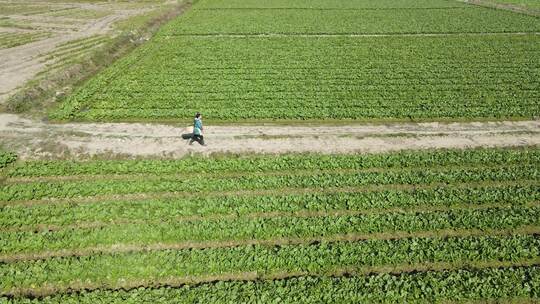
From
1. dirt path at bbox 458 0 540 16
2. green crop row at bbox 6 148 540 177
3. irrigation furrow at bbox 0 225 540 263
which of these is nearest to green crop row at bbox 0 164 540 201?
green crop row at bbox 6 148 540 177

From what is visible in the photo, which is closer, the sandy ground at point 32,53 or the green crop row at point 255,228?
the green crop row at point 255,228

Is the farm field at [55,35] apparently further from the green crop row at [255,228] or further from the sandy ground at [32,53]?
the green crop row at [255,228]

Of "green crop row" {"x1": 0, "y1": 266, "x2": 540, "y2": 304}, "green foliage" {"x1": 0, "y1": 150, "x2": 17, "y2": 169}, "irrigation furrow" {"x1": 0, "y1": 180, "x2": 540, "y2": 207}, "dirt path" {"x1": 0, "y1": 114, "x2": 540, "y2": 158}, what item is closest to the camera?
"green crop row" {"x1": 0, "y1": 266, "x2": 540, "y2": 304}

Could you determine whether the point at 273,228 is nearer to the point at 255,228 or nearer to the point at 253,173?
the point at 255,228


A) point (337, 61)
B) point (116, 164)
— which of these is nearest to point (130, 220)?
point (116, 164)

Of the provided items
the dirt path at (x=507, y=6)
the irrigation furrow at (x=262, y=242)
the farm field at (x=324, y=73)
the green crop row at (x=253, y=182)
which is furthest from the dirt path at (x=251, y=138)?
the dirt path at (x=507, y=6)

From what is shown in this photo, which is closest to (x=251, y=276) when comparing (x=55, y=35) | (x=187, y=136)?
(x=187, y=136)

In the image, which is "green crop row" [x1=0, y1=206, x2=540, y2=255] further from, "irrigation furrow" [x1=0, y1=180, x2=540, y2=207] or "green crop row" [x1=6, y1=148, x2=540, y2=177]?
"green crop row" [x1=6, y1=148, x2=540, y2=177]
